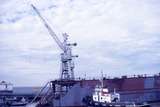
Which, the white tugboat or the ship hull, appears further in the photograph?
the ship hull

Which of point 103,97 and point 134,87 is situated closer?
point 103,97

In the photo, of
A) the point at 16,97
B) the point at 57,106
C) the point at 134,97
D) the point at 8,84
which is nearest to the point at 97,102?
the point at 57,106

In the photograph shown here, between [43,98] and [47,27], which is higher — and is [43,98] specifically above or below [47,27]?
below

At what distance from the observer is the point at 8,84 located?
113 m

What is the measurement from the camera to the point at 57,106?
66.6 m

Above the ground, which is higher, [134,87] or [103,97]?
[134,87]

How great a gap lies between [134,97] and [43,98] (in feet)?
63.5

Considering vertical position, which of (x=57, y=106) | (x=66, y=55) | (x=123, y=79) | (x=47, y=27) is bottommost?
(x=57, y=106)

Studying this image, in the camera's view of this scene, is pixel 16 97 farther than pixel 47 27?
Yes

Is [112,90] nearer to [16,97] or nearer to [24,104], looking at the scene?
[24,104]

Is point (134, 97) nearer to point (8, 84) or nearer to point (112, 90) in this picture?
point (112, 90)

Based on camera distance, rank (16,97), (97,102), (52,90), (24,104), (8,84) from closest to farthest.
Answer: (97,102), (52,90), (24,104), (16,97), (8,84)

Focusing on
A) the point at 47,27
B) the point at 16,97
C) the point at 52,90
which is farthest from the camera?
the point at 16,97

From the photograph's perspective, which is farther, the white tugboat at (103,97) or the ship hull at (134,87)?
the ship hull at (134,87)
